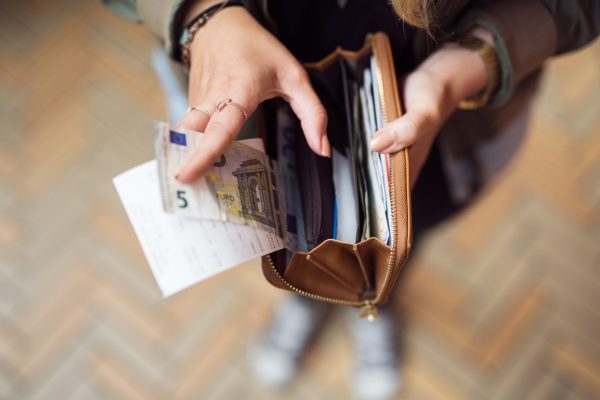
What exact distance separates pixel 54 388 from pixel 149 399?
0.28 m

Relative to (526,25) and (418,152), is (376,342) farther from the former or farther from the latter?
(526,25)

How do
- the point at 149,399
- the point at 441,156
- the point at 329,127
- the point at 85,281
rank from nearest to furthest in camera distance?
the point at 329,127
the point at 441,156
the point at 149,399
the point at 85,281

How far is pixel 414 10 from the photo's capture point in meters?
0.67

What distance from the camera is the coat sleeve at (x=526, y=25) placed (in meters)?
0.78

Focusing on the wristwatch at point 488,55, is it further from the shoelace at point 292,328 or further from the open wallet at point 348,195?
the shoelace at point 292,328

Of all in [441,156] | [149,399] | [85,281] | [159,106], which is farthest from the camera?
[159,106]

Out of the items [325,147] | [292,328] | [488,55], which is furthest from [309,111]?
[292,328]

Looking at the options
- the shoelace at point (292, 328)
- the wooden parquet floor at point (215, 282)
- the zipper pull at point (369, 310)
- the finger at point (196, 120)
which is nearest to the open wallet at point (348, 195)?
the zipper pull at point (369, 310)

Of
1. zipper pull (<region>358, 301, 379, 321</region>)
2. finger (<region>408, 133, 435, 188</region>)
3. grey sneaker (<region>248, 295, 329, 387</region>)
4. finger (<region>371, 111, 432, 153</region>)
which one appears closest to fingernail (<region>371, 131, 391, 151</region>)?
finger (<region>371, 111, 432, 153</region>)

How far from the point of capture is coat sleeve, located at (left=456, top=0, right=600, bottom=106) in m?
0.78

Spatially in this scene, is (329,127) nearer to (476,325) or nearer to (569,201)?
(476,325)

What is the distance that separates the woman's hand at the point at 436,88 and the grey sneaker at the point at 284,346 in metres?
0.76

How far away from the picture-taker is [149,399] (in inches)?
58.9

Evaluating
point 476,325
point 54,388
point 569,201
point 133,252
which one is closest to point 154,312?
point 133,252
